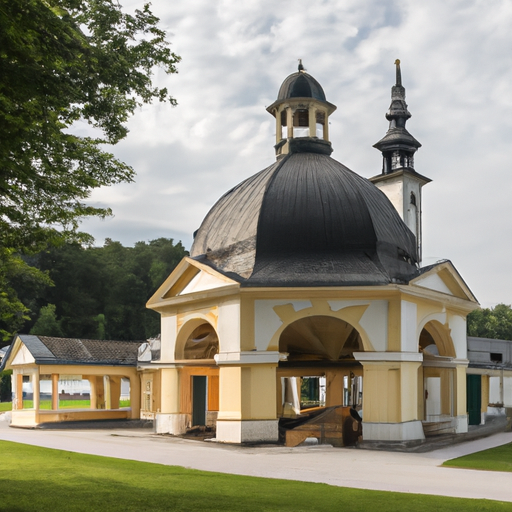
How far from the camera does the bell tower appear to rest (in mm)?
59156

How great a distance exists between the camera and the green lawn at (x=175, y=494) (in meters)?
11.0

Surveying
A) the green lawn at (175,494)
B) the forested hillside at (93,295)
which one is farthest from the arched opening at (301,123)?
the forested hillside at (93,295)

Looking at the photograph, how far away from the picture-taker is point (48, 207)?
1379 cm

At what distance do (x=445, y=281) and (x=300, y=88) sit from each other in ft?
34.0

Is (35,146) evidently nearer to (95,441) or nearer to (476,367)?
(95,441)

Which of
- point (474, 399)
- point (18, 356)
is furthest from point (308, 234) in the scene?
point (18, 356)

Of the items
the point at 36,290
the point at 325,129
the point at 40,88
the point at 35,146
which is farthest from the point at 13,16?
the point at 36,290

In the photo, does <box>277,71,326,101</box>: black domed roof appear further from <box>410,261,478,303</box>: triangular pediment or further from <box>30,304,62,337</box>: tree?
<box>30,304,62,337</box>: tree

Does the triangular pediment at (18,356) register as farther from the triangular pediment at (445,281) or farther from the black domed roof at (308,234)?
the triangular pediment at (445,281)

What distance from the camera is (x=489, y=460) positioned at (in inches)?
798

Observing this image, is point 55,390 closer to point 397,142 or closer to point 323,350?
point 323,350

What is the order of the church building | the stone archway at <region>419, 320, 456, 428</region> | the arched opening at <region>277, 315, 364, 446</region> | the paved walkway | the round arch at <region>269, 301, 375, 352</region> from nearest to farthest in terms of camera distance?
the paved walkway < the church building < the round arch at <region>269, 301, 375, 352</region> < the stone archway at <region>419, 320, 456, 428</region> < the arched opening at <region>277, 315, 364, 446</region>

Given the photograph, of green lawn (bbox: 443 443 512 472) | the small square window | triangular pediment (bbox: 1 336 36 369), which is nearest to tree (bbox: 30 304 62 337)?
triangular pediment (bbox: 1 336 36 369)

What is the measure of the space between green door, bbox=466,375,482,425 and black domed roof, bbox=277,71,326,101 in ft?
52.7
